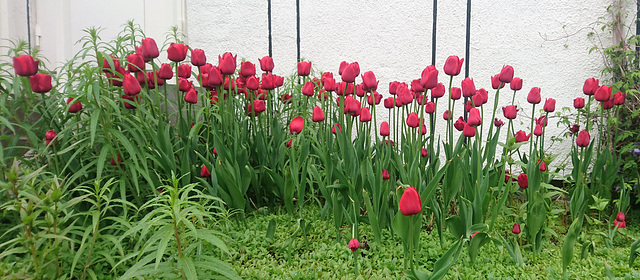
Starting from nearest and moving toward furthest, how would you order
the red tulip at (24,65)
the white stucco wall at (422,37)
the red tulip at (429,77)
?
the red tulip at (24,65) < the red tulip at (429,77) < the white stucco wall at (422,37)

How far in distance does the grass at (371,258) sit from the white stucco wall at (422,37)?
4.40 feet

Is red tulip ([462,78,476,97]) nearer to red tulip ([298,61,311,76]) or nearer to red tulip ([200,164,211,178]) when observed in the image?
red tulip ([298,61,311,76])

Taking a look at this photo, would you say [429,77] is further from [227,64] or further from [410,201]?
[227,64]

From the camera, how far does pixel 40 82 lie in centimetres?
137

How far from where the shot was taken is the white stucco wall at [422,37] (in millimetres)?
2672

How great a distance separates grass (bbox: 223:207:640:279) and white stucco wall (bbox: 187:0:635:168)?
1340 mm

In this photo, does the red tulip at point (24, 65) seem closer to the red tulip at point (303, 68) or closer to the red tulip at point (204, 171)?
the red tulip at point (204, 171)

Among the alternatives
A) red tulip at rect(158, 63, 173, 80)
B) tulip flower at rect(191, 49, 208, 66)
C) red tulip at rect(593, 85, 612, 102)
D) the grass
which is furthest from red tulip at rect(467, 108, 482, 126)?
red tulip at rect(158, 63, 173, 80)

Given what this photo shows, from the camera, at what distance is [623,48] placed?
2.46 meters

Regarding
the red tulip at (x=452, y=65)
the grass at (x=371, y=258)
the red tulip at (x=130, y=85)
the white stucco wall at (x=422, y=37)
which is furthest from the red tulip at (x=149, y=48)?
the white stucco wall at (x=422, y=37)

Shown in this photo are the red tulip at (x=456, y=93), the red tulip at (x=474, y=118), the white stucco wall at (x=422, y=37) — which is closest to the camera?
the red tulip at (x=474, y=118)

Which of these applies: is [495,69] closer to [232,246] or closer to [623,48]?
[623,48]

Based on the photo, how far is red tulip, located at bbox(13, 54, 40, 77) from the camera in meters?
1.28

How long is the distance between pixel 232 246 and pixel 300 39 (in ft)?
6.71
